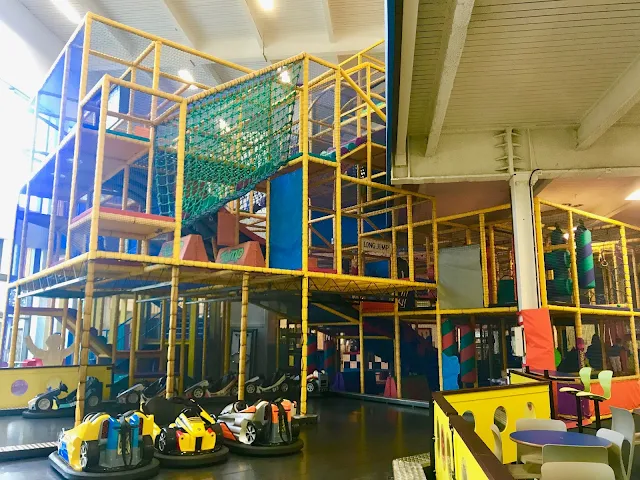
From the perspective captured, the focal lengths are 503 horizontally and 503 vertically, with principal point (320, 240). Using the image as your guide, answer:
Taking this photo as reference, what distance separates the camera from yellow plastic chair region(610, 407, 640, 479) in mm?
4305

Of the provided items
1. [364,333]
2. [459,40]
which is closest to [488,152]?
[459,40]

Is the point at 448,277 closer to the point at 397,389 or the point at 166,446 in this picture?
the point at 397,389

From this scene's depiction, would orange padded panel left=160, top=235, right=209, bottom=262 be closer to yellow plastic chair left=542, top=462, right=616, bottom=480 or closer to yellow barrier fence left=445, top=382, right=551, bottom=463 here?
yellow barrier fence left=445, top=382, right=551, bottom=463

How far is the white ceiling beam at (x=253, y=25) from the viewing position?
15.2m

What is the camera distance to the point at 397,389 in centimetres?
1190

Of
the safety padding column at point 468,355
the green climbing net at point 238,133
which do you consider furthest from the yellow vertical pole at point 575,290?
the green climbing net at point 238,133

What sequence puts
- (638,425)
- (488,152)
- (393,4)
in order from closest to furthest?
(393,4) → (638,425) → (488,152)

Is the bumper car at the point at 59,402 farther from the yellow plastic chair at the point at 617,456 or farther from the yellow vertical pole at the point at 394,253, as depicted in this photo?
the yellow plastic chair at the point at 617,456

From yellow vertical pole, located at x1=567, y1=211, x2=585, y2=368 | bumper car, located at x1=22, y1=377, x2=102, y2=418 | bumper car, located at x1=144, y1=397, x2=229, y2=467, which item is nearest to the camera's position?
bumper car, located at x1=144, y1=397, x2=229, y2=467

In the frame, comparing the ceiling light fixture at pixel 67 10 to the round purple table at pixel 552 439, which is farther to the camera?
the ceiling light fixture at pixel 67 10

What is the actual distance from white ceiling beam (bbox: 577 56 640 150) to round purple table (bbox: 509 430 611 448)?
511 centimetres

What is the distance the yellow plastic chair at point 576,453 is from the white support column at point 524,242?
568 centimetres

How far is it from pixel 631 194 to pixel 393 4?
9505 millimetres

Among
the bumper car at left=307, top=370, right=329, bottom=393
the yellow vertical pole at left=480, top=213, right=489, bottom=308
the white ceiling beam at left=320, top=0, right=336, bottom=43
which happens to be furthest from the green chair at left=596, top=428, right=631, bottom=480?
the white ceiling beam at left=320, top=0, right=336, bottom=43
